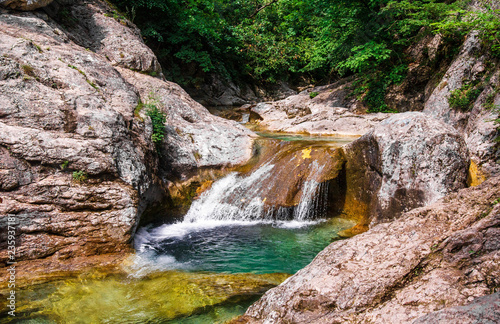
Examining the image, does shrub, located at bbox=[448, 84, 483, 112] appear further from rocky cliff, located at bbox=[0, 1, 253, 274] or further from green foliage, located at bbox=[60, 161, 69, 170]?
green foliage, located at bbox=[60, 161, 69, 170]

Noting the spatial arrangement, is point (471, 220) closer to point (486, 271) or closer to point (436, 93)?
point (486, 271)

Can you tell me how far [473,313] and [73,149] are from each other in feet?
19.5

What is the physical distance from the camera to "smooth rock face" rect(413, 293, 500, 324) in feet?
4.93

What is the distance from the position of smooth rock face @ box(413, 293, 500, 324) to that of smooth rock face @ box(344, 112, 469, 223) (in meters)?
4.37

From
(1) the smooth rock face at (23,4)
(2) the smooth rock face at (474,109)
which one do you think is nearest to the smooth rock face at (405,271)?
(2) the smooth rock face at (474,109)

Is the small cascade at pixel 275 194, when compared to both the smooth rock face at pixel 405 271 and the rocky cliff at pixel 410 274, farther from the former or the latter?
the smooth rock face at pixel 405 271

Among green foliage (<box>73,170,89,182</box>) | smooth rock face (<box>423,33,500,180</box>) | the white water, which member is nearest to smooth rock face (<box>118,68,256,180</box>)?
the white water

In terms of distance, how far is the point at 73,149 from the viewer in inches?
215

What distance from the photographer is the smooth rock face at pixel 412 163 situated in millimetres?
5652

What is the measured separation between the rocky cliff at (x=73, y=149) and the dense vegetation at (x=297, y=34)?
6.27m

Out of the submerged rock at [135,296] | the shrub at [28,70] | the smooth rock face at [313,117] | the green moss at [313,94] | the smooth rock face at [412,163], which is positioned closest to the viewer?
the submerged rock at [135,296]

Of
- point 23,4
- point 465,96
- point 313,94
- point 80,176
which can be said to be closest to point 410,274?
point 80,176

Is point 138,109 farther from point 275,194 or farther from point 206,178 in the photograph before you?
point 275,194

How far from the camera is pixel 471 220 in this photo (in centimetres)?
240
